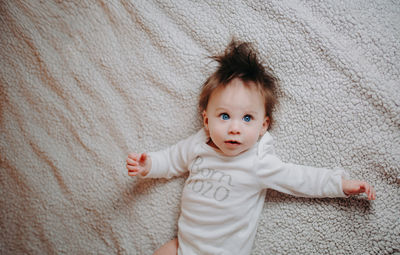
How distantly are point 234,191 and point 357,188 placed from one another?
335 mm

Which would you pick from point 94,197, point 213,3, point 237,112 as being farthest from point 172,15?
point 94,197

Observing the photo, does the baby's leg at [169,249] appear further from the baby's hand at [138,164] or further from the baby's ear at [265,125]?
the baby's ear at [265,125]

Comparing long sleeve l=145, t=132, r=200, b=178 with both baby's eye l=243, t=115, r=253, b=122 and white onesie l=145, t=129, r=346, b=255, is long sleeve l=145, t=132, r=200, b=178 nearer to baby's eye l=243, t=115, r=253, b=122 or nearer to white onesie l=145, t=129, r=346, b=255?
white onesie l=145, t=129, r=346, b=255

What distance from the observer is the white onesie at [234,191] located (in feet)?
2.87

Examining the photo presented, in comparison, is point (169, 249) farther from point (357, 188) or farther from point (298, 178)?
point (357, 188)

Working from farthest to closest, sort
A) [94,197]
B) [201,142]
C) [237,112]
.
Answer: [94,197] → [201,142] → [237,112]

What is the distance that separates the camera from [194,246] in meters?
0.91

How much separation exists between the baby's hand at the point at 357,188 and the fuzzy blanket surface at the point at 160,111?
0.20 feet

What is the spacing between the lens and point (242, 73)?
867 millimetres

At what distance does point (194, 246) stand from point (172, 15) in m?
0.76

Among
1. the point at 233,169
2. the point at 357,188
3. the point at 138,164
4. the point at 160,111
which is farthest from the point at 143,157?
the point at 357,188

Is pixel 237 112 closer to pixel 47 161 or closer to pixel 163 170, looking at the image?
pixel 163 170

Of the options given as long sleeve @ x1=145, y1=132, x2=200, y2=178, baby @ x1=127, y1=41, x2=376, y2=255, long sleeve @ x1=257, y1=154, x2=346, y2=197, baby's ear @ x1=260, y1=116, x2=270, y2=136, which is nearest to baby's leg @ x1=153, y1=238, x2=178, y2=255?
baby @ x1=127, y1=41, x2=376, y2=255

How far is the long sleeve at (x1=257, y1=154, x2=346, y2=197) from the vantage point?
0.85 meters
